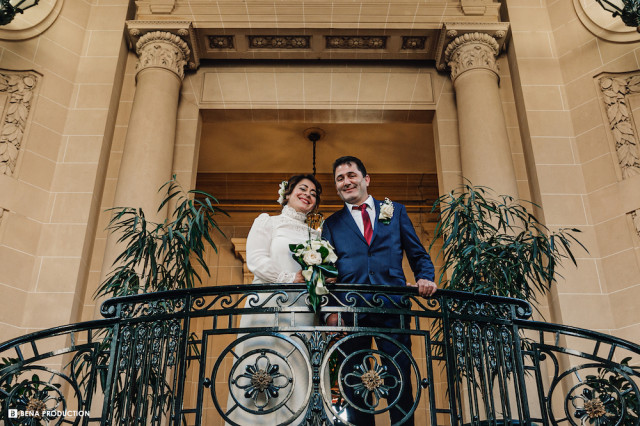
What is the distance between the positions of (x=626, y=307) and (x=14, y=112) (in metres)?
7.38

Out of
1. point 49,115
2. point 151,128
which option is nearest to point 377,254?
point 151,128

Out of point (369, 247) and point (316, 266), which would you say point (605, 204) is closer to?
point (369, 247)

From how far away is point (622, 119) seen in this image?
25.5 feet

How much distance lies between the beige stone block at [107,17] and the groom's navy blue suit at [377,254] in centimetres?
578

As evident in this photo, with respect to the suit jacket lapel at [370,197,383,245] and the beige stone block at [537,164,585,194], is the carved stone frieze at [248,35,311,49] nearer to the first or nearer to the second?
the beige stone block at [537,164,585,194]

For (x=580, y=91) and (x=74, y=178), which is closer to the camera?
(x=74, y=178)

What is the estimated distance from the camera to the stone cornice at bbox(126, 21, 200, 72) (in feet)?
28.5

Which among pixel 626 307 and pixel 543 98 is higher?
pixel 543 98

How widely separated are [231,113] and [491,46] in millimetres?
3649

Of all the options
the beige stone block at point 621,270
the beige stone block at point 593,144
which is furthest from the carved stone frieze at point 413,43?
the beige stone block at point 621,270

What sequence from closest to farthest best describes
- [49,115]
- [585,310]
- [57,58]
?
[585,310]
[49,115]
[57,58]

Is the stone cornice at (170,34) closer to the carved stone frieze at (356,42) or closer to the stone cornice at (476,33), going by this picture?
the carved stone frieze at (356,42)

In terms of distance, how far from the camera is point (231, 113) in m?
9.02

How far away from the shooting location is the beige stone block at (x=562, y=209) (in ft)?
24.6
